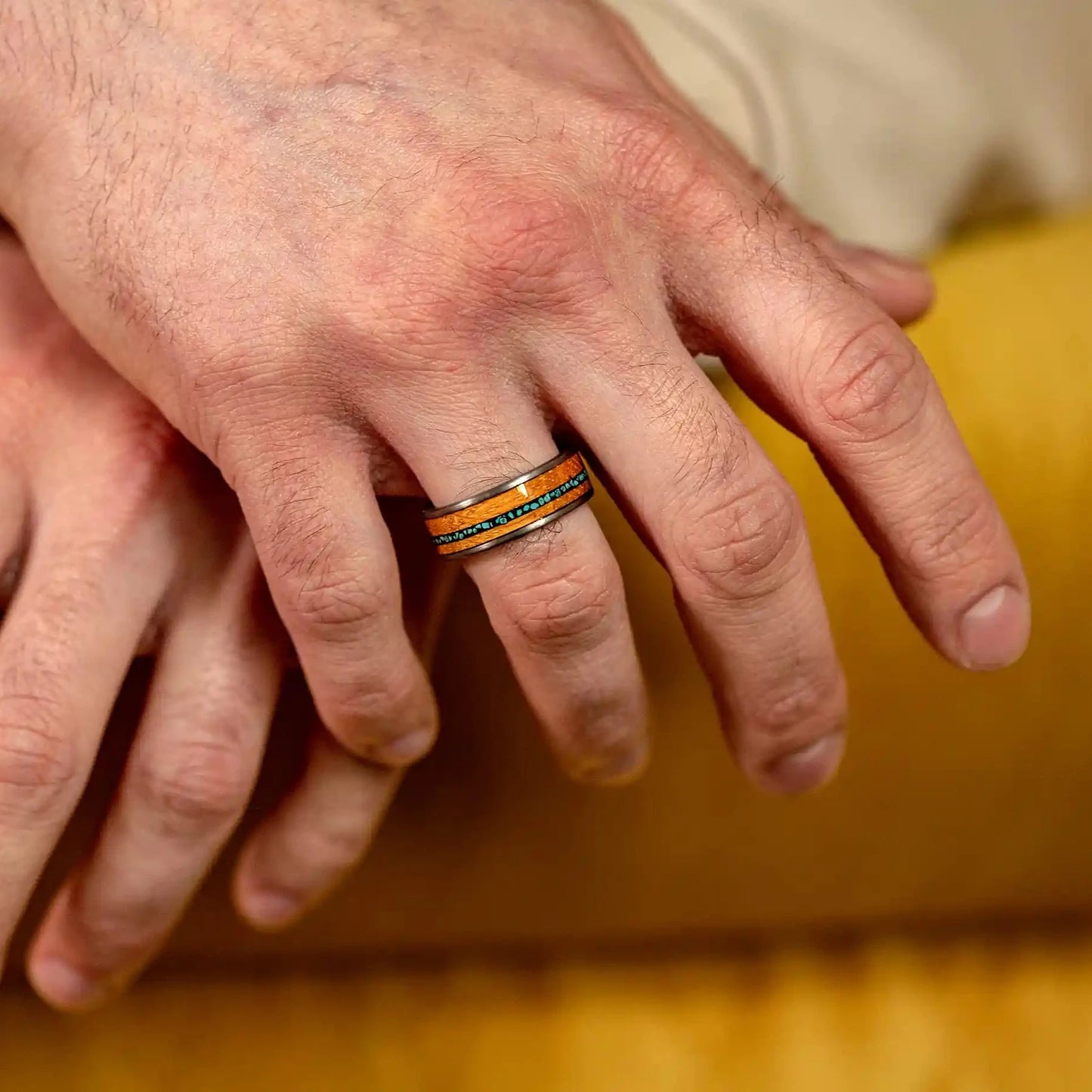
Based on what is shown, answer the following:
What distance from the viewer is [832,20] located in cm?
86

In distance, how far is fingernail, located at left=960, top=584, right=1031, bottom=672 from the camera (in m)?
0.58

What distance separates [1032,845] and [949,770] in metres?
0.10

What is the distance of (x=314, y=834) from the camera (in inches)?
25.5

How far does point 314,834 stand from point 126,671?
14 centimetres

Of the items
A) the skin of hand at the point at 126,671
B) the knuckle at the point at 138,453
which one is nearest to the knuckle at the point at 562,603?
the skin of hand at the point at 126,671

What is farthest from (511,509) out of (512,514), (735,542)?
(735,542)

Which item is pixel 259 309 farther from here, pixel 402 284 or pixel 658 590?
pixel 658 590

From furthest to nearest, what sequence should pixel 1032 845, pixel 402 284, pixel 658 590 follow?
pixel 1032 845
pixel 658 590
pixel 402 284

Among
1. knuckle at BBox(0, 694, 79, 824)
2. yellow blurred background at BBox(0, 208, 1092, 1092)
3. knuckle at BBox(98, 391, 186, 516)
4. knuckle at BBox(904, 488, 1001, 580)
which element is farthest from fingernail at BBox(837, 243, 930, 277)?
knuckle at BBox(0, 694, 79, 824)

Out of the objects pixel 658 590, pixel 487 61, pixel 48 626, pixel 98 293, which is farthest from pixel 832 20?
pixel 48 626

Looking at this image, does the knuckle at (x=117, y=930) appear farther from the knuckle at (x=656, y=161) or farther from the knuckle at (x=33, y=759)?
the knuckle at (x=656, y=161)

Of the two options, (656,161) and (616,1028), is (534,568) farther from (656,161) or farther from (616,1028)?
(616,1028)

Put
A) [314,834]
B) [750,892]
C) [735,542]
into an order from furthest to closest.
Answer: [750,892] < [314,834] < [735,542]

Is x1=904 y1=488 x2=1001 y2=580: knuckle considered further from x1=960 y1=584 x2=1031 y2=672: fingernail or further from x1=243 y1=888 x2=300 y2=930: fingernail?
x1=243 y1=888 x2=300 y2=930: fingernail
